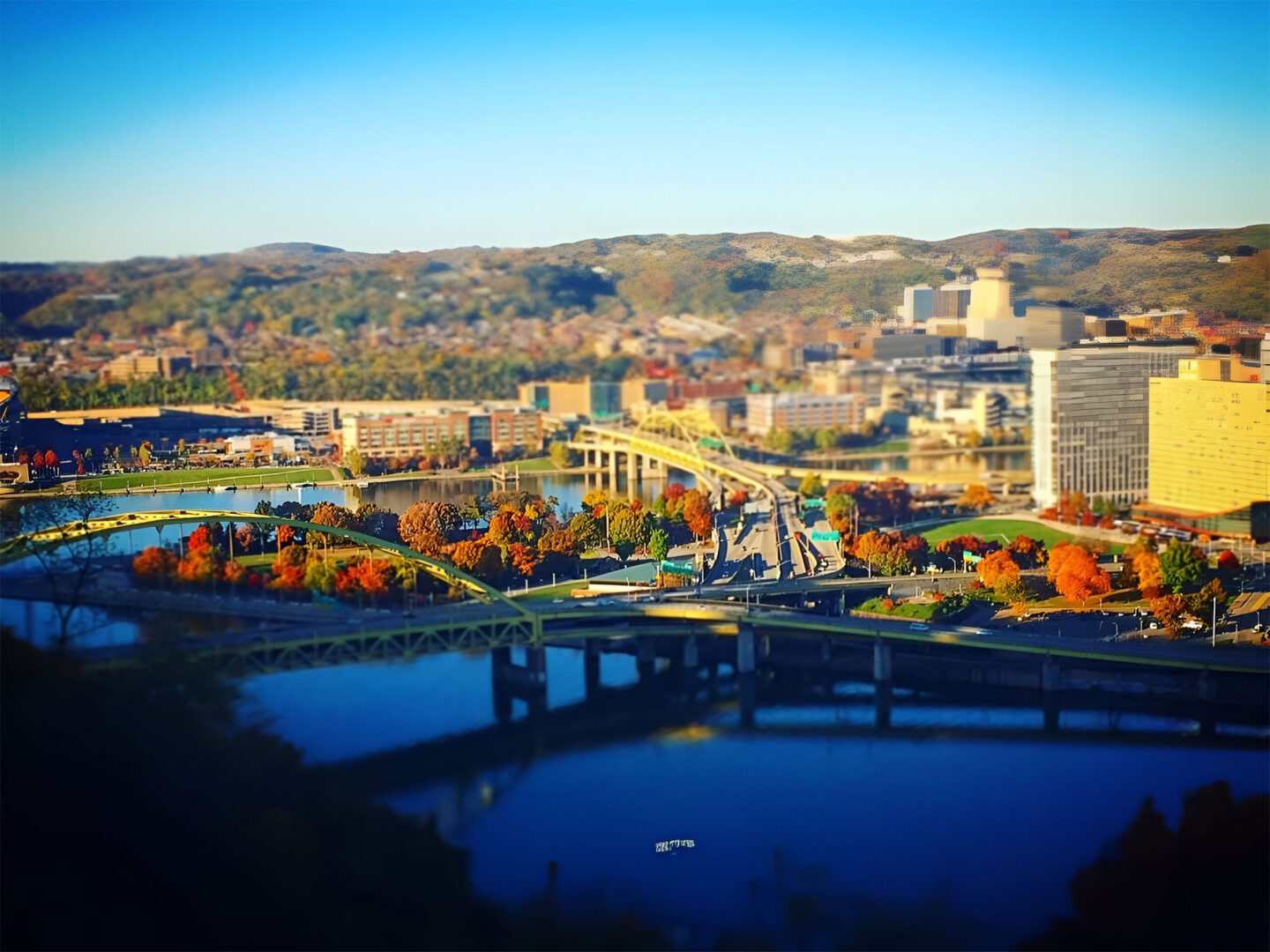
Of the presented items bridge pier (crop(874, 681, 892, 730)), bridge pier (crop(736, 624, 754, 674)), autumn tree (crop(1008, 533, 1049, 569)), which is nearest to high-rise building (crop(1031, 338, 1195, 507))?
autumn tree (crop(1008, 533, 1049, 569))

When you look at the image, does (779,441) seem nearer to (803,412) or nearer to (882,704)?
(803,412)

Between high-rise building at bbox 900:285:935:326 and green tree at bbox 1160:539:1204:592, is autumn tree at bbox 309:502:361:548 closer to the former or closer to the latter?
green tree at bbox 1160:539:1204:592

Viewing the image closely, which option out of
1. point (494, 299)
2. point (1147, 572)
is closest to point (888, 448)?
point (1147, 572)

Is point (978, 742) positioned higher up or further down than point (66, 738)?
further down

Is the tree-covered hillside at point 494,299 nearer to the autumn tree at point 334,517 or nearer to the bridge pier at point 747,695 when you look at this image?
the autumn tree at point 334,517

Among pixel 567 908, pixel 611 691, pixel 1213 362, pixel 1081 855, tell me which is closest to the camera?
pixel 567 908

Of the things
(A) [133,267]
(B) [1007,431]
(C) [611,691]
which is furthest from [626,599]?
(B) [1007,431]

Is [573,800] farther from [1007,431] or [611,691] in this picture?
[1007,431]
